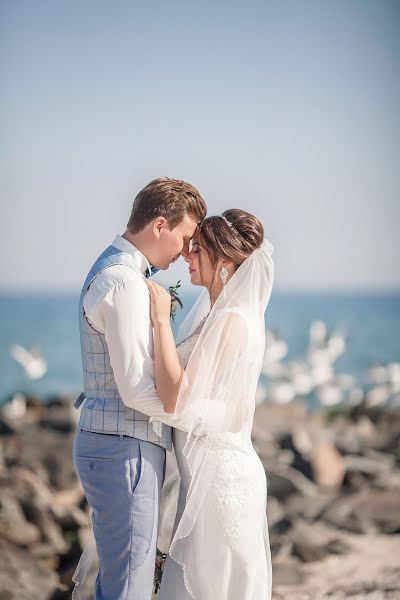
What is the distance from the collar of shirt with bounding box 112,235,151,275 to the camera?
3.35 metres

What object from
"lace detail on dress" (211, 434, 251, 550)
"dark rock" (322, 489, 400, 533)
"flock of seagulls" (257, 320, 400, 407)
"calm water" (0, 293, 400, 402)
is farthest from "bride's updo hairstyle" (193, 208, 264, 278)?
"calm water" (0, 293, 400, 402)

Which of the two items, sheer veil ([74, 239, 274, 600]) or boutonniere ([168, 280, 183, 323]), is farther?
boutonniere ([168, 280, 183, 323])

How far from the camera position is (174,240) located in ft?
11.3

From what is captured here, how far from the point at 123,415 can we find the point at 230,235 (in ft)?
2.82

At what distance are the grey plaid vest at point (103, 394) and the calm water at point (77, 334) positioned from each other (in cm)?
1509

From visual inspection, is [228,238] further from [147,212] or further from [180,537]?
[180,537]

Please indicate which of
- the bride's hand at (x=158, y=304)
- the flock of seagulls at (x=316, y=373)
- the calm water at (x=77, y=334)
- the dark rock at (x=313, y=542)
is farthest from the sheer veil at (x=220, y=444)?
the calm water at (x=77, y=334)

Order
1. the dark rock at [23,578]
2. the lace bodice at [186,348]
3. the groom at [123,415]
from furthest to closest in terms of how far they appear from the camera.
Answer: the dark rock at [23,578] → the lace bodice at [186,348] → the groom at [123,415]

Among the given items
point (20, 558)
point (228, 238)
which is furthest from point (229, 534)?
point (20, 558)

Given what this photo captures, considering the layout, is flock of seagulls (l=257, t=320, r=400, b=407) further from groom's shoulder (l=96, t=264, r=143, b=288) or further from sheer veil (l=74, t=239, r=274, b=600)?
groom's shoulder (l=96, t=264, r=143, b=288)

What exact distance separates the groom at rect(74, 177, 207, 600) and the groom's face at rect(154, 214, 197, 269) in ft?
0.13

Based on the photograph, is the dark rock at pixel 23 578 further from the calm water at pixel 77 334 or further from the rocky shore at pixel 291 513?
the calm water at pixel 77 334

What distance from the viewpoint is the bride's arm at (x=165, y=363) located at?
315 centimetres

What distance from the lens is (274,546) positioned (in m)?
6.36
